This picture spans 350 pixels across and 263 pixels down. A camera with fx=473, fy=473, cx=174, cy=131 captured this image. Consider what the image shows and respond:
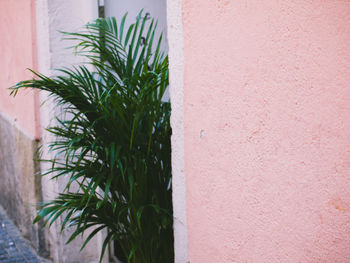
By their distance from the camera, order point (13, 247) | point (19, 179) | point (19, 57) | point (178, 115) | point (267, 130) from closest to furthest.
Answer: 1. point (267, 130)
2. point (178, 115)
3. point (13, 247)
4. point (19, 57)
5. point (19, 179)

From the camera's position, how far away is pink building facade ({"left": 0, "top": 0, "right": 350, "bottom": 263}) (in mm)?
1424

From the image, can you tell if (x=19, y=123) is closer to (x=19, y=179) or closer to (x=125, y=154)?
(x=19, y=179)

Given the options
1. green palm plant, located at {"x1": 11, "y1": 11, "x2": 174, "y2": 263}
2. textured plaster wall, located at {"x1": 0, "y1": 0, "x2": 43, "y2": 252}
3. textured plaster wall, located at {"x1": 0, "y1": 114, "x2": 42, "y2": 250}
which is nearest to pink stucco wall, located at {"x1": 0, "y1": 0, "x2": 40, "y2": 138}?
textured plaster wall, located at {"x1": 0, "y1": 0, "x2": 43, "y2": 252}

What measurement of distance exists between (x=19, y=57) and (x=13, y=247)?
1995 millimetres

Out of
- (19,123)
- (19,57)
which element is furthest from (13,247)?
(19,57)

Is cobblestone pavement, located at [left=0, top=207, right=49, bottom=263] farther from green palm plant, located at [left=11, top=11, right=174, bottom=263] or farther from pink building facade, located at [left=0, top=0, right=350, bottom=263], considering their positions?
pink building facade, located at [left=0, top=0, right=350, bottom=263]

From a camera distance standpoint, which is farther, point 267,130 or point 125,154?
point 125,154

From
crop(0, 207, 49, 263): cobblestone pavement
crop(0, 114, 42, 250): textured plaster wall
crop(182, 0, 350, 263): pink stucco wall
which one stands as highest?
crop(182, 0, 350, 263): pink stucco wall

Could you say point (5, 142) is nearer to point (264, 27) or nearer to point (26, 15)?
point (26, 15)

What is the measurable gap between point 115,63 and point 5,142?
3522 mm

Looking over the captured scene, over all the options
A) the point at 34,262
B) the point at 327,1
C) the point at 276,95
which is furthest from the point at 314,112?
the point at 34,262

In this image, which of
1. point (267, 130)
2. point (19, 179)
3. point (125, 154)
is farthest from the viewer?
point (19, 179)

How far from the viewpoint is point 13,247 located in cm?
488

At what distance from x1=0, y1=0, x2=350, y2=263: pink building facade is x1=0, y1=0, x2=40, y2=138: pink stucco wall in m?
2.58
